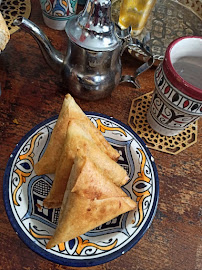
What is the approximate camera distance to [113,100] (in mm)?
722

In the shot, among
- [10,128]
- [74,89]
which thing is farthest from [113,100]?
[10,128]

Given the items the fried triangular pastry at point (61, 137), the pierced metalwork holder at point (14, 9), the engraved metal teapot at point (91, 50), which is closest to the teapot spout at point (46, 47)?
the engraved metal teapot at point (91, 50)

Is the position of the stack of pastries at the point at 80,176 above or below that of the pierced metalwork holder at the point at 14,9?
below

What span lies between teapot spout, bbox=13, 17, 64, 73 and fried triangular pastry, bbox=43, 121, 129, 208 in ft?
0.71

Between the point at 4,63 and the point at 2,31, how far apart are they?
11cm

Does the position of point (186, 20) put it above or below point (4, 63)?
above

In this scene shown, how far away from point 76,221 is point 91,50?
0.34 m

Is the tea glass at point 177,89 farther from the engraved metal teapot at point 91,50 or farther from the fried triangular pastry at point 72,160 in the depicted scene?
the fried triangular pastry at point 72,160

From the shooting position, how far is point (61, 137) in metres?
0.51

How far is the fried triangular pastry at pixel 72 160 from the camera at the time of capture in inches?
18.6

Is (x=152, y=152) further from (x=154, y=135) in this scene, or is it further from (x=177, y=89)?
(x=177, y=89)

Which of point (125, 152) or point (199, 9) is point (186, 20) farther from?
point (125, 152)

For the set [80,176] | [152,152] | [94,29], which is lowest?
[152,152]

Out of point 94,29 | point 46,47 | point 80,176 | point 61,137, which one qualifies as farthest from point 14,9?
point 80,176
